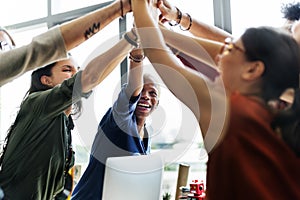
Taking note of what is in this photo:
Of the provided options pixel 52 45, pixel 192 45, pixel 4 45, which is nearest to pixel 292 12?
pixel 192 45

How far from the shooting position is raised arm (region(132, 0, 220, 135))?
0.75 metres

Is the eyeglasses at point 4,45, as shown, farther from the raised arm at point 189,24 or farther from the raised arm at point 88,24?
the raised arm at point 189,24

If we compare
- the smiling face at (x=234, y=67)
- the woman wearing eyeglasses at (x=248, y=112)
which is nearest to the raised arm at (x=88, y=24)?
the woman wearing eyeglasses at (x=248, y=112)

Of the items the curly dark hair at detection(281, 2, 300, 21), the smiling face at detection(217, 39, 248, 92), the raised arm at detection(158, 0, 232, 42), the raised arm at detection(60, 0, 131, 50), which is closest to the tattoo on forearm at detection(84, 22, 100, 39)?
the raised arm at detection(60, 0, 131, 50)

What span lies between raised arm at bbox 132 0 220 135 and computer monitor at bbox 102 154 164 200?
0.65 meters

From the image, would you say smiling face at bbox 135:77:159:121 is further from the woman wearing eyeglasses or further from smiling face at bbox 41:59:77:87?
the woman wearing eyeglasses

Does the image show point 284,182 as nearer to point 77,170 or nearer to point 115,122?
point 115,122

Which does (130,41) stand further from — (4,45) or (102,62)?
(4,45)

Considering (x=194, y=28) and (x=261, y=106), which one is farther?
(x=194, y=28)

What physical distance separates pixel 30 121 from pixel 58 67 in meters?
0.30

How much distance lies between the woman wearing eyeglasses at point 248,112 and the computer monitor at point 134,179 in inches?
26.8

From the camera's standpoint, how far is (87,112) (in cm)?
168

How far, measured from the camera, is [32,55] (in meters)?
1.02

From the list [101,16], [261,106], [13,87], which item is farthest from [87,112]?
[13,87]
